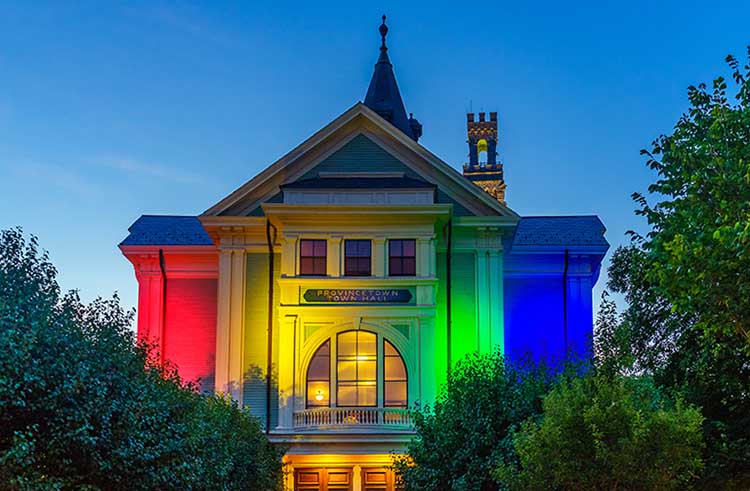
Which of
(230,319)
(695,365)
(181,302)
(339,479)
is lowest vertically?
(339,479)

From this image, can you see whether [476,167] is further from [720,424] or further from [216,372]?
[720,424]

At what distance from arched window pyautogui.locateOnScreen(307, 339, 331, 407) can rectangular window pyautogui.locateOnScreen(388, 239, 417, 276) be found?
11.9 ft

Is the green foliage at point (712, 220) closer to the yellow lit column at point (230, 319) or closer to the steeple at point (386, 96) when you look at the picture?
the yellow lit column at point (230, 319)

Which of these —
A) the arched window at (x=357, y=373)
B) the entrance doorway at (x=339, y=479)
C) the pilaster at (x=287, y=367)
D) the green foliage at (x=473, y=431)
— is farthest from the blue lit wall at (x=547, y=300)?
the green foliage at (x=473, y=431)

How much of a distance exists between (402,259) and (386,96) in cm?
1289

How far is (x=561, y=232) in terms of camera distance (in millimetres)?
41500

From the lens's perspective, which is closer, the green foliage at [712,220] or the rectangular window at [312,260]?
the green foliage at [712,220]

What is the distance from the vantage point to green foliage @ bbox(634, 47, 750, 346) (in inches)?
763

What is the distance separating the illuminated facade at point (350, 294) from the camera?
35.9 metres

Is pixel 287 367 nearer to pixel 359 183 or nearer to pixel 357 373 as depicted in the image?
pixel 357 373

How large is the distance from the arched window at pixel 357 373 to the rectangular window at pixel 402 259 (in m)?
2.54

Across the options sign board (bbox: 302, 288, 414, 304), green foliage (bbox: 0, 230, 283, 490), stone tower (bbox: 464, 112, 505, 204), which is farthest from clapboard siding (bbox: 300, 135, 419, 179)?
stone tower (bbox: 464, 112, 505, 204)

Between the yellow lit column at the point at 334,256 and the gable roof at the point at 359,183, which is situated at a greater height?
the gable roof at the point at 359,183

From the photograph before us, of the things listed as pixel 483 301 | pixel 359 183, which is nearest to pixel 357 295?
pixel 359 183
